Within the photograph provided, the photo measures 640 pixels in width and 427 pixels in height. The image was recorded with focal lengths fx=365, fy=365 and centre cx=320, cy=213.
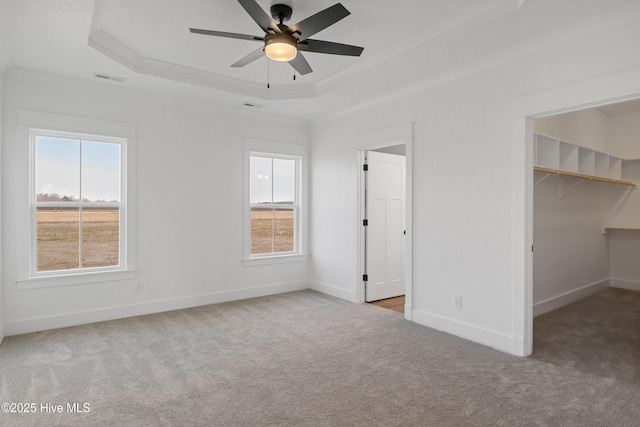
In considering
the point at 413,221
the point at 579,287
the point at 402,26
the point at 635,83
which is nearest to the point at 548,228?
the point at 579,287

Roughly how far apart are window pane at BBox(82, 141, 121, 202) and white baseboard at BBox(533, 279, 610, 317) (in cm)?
513

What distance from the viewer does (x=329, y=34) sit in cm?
321

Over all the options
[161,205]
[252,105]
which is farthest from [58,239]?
[252,105]

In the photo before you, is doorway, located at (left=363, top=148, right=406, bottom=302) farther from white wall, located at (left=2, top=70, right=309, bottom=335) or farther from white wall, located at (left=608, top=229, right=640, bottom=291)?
white wall, located at (left=608, top=229, right=640, bottom=291)

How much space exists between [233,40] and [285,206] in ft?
9.17

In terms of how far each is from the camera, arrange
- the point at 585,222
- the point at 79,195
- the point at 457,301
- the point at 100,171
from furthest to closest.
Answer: the point at 585,222 < the point at 100,171 < the point at 79,195 < the point at 457,301

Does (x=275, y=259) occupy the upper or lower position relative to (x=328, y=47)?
lower

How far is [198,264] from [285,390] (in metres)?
2.65

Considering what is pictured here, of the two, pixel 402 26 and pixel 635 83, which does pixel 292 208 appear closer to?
pixel 402 26

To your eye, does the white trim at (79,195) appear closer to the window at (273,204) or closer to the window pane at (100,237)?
the window pane at (100,237)

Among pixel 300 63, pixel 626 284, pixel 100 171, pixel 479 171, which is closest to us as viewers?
pixel 300 63

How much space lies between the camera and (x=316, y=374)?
2.86 metres

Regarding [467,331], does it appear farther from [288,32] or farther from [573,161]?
[288,32]

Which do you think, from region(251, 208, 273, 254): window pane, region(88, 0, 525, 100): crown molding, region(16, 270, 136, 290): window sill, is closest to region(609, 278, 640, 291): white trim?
region(88, 0, 525, 100): crown molding
